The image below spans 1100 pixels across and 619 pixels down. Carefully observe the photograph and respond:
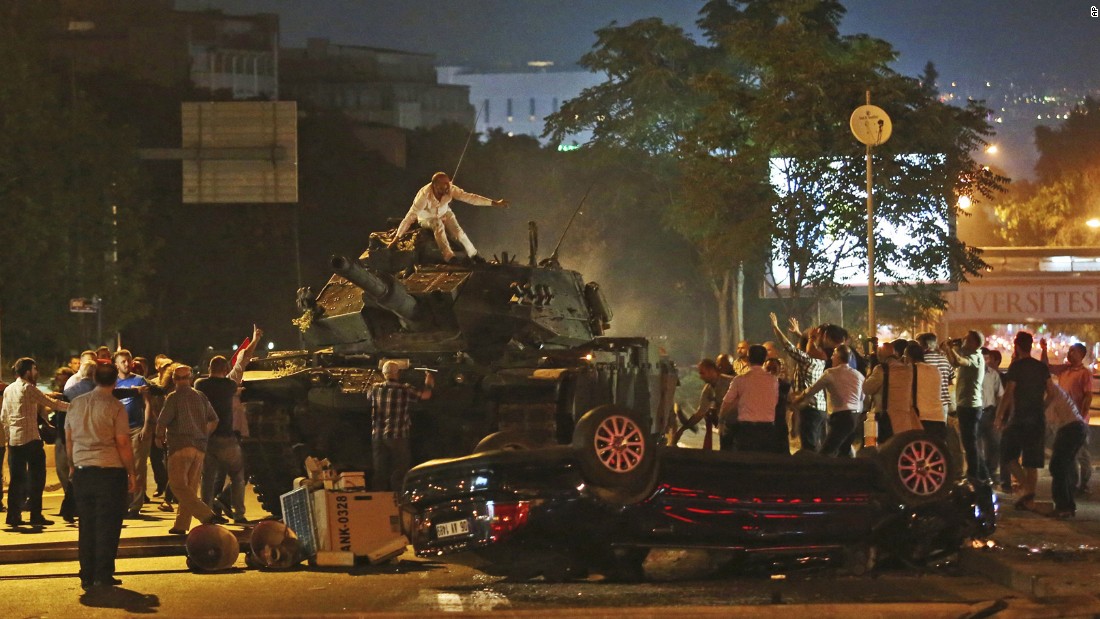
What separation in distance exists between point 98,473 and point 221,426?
323cm

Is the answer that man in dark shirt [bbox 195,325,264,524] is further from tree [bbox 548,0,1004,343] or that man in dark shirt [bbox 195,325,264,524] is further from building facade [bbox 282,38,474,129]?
building facade [bbox 282,38,474,129]

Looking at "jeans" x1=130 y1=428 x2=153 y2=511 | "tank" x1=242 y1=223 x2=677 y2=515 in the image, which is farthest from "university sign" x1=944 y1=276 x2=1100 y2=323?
"jeans" x1=130 y1=428 x2=153 y2=511

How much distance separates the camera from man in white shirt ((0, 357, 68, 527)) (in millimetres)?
14672

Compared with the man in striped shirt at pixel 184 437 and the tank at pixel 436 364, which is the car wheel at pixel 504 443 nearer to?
the tank at pixel 436 364

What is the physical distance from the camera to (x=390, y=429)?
12.8 meters

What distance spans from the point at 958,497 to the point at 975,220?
56185 mm

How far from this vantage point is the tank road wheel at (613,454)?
9.66m

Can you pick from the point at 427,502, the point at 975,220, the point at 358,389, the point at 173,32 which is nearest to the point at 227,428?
the point at 358,389

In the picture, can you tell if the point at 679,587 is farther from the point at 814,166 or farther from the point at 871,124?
the point at 814,166

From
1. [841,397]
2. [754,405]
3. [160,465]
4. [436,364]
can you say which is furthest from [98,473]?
[841,397]

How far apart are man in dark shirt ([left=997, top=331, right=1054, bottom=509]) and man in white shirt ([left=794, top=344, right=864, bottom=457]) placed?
144 centimetres

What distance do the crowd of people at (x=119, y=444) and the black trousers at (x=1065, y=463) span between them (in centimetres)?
720

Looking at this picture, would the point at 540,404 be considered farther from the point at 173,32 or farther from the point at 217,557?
the point at 173,32

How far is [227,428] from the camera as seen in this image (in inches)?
555
